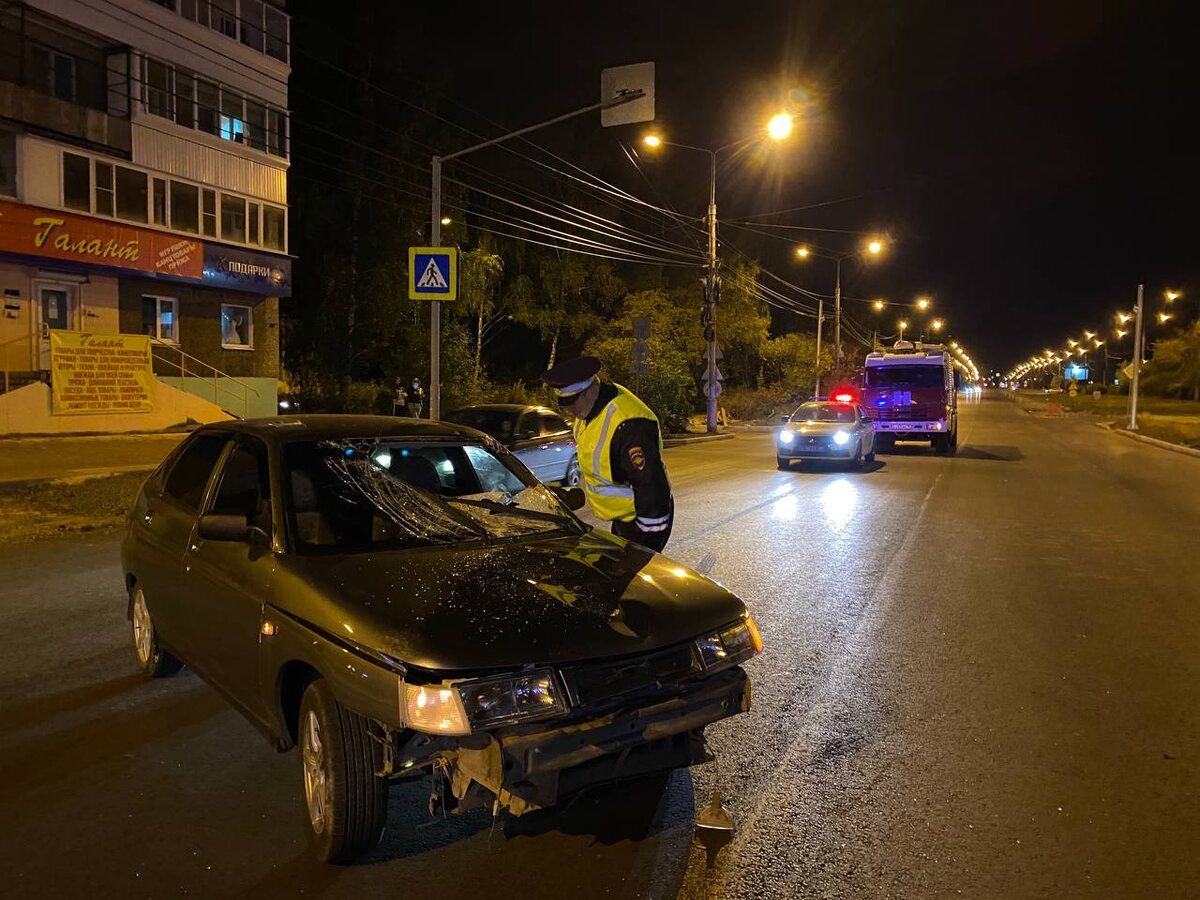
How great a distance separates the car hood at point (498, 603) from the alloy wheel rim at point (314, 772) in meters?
0.42

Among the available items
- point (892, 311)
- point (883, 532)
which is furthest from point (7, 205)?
point (892, 311)

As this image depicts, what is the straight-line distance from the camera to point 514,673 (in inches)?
118

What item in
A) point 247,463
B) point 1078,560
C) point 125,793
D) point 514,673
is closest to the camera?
point 514,673

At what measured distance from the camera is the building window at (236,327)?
90.4 ft

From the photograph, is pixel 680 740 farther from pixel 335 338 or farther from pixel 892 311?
pixel 892 311

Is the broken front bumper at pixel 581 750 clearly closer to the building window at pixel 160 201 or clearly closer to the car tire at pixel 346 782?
the car tire at pixel 346 782

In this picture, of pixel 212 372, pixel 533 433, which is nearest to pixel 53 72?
pixel 212 372

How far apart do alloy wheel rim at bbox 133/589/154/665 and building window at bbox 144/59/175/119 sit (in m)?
22.8

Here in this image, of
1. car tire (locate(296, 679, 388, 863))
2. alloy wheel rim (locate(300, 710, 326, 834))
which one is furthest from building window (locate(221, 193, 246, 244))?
car tire (locate(296, 679, 388, 863))

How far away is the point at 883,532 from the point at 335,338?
2656cm

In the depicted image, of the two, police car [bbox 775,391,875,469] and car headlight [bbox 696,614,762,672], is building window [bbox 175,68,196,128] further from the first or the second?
car headlight [bbox 696,614,762,672]

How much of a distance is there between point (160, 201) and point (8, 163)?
146 inches

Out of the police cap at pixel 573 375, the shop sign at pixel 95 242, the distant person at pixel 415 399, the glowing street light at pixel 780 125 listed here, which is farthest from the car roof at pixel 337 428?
the distant person at pixel 415 399

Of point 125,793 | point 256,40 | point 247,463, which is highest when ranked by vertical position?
point 256,40
